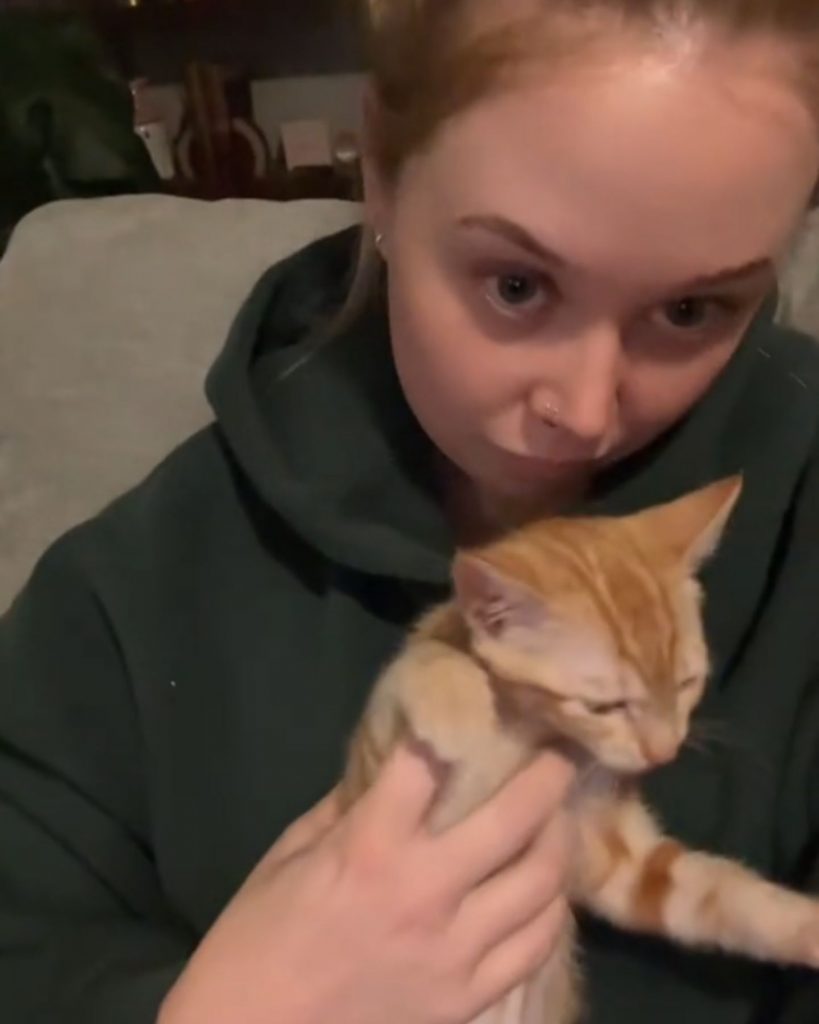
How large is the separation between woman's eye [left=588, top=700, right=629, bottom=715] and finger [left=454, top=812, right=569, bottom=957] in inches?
3.1

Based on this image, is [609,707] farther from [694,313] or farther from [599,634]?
[694,313]

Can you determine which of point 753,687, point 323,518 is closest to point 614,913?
point 753,687

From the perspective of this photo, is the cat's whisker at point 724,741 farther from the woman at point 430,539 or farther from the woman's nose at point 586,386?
the woman's nose at point 586,386

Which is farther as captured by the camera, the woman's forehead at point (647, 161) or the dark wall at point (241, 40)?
the dark wall at point (241, 40)

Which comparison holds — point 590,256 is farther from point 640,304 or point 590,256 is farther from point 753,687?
point 753,687

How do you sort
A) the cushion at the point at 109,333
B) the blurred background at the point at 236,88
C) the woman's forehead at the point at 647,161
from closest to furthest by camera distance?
the woman's forehead at the point at 647,161
the cushion at the point at 109,333
the blurred background at the point at 236,88

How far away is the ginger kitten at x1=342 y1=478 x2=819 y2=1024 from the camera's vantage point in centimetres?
66

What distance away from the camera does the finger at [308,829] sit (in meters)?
0.74

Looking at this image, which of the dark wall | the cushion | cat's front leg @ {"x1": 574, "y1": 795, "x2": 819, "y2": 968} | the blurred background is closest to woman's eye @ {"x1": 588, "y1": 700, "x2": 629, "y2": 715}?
cat's front leg @ {"x1": 574, "y1": 795, "x2": 819, "y2": 968}

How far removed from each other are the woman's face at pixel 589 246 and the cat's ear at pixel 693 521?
5cm

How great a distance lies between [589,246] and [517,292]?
63 mm

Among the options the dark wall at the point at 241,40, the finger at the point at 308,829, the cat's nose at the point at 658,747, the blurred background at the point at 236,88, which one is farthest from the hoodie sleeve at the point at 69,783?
the dark wall at the point at 241,40

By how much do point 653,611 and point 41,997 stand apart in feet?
1.33

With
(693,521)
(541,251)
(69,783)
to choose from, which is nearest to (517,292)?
(541,251)
